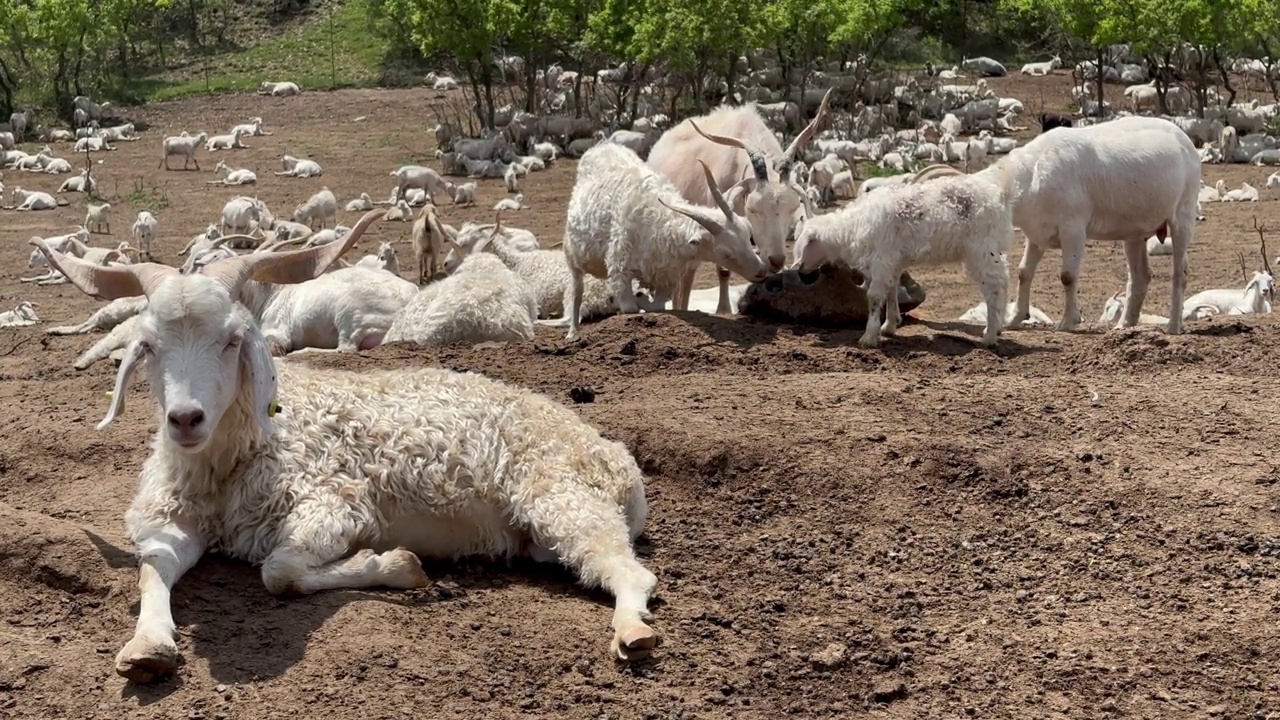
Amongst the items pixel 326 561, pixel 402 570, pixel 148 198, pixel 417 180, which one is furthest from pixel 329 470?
pixel 148 198

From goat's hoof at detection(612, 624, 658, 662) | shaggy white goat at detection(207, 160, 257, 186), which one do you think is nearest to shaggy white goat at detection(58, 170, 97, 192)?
shaggy white goat at detection(207, 160, 257, 186)

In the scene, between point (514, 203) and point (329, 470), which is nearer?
point (329, 470)

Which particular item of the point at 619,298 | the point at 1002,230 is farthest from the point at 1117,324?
the point at 619,298

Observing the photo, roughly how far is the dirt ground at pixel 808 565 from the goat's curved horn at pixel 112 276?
897mm

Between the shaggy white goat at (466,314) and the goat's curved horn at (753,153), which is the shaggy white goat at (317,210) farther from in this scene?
the shaggy white goat at (466,314)

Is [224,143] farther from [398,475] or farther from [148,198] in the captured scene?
[398,475]

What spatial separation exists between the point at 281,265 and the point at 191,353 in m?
0.76

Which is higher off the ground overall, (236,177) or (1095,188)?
(1095,188)

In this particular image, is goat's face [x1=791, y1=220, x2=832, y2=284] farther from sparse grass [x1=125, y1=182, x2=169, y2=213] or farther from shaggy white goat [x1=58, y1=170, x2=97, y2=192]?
shaggy white goat [x1=58, y1=170, x2=97, y2=192]

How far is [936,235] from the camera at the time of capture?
9.57 m

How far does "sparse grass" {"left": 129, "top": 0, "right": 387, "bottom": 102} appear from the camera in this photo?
148 feet

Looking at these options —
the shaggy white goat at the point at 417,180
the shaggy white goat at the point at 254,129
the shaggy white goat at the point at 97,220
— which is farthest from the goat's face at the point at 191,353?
the shaggy white goat at the point at 254,129

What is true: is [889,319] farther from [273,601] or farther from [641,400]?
[273,601]

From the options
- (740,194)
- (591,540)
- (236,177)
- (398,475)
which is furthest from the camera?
(236,177)
